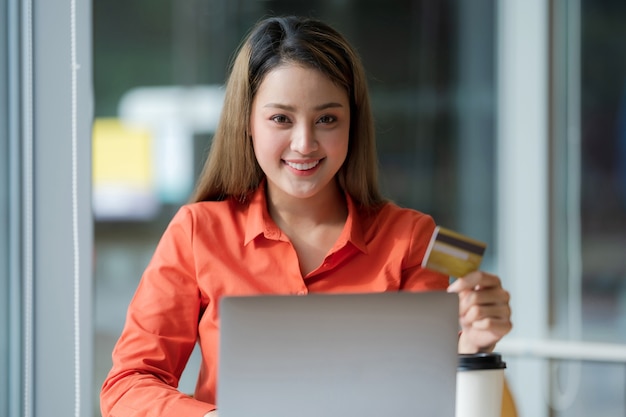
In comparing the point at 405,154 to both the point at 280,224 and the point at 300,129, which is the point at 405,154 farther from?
the point at 300,129

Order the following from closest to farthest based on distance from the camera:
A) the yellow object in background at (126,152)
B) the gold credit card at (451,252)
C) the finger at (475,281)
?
the gold credit card at (451,252) < the finger at (475,281) < the yellow object in background at (126,152)

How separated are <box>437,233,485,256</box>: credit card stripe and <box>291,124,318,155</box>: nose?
1.30ft

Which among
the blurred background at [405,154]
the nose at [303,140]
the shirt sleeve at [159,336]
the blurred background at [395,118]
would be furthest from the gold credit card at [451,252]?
the blurred background at [395,118]

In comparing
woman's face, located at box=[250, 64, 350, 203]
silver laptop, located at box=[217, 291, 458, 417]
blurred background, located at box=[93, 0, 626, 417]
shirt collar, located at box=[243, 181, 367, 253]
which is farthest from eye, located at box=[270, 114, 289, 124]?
blurred background, located at box=[93, 0, 626, 417]

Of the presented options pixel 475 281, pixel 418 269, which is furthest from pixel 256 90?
pixel 475 281

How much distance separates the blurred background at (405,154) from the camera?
1.57 meters

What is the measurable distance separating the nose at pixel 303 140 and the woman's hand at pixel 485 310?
0.36 metres

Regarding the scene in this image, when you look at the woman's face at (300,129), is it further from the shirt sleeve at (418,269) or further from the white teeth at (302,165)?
the shirt sleeve at (418,269)

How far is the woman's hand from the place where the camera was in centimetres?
147

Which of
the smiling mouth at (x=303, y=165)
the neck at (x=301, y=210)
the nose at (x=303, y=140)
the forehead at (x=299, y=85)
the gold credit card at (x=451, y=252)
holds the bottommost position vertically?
the gold credit card at (x=451, y=252)

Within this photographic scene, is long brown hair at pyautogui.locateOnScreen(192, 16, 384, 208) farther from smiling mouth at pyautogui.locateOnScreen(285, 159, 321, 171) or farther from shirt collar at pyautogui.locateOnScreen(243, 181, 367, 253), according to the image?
smiling mouth at pyautogui.locateOnScreen(285, 159, 321, 171)

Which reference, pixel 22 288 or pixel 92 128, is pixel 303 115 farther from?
pixel 22 288

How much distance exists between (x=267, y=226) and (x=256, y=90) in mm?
265

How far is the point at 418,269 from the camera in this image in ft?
5.71
